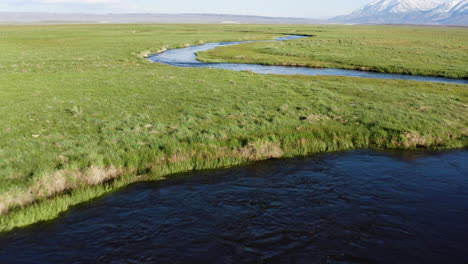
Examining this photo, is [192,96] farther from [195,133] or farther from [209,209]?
[209,209]

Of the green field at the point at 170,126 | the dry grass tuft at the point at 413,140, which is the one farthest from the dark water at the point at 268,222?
the dry grass tuft at the point at 413,140

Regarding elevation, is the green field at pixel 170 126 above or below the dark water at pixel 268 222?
above

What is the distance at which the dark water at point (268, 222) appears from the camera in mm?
9195

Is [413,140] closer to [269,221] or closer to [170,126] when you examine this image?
[269,221]

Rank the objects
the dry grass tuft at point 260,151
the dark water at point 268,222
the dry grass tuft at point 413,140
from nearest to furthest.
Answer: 1. the dark water at point 268,222
2. the dry grass tuft at point 260,151
3. the dry grass tuft at point 413,140

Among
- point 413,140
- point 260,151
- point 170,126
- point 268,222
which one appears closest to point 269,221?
point 268,222

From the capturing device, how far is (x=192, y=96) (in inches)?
1100

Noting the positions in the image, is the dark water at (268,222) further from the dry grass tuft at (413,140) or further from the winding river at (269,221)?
the dry grass tuft at (413,140)

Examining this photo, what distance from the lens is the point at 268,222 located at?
35.1 ft

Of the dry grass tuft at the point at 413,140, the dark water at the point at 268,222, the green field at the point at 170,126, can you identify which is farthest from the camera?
the dry grass tuft at the point at 413,140

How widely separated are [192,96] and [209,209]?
17.6 m

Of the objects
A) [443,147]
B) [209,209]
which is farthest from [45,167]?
[443,147]

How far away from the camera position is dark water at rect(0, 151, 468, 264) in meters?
9.20

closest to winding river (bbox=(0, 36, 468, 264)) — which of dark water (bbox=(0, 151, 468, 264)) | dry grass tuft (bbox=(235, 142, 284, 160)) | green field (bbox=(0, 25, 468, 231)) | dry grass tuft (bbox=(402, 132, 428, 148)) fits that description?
dark water (bbox=(0, 151, 468, 264))
